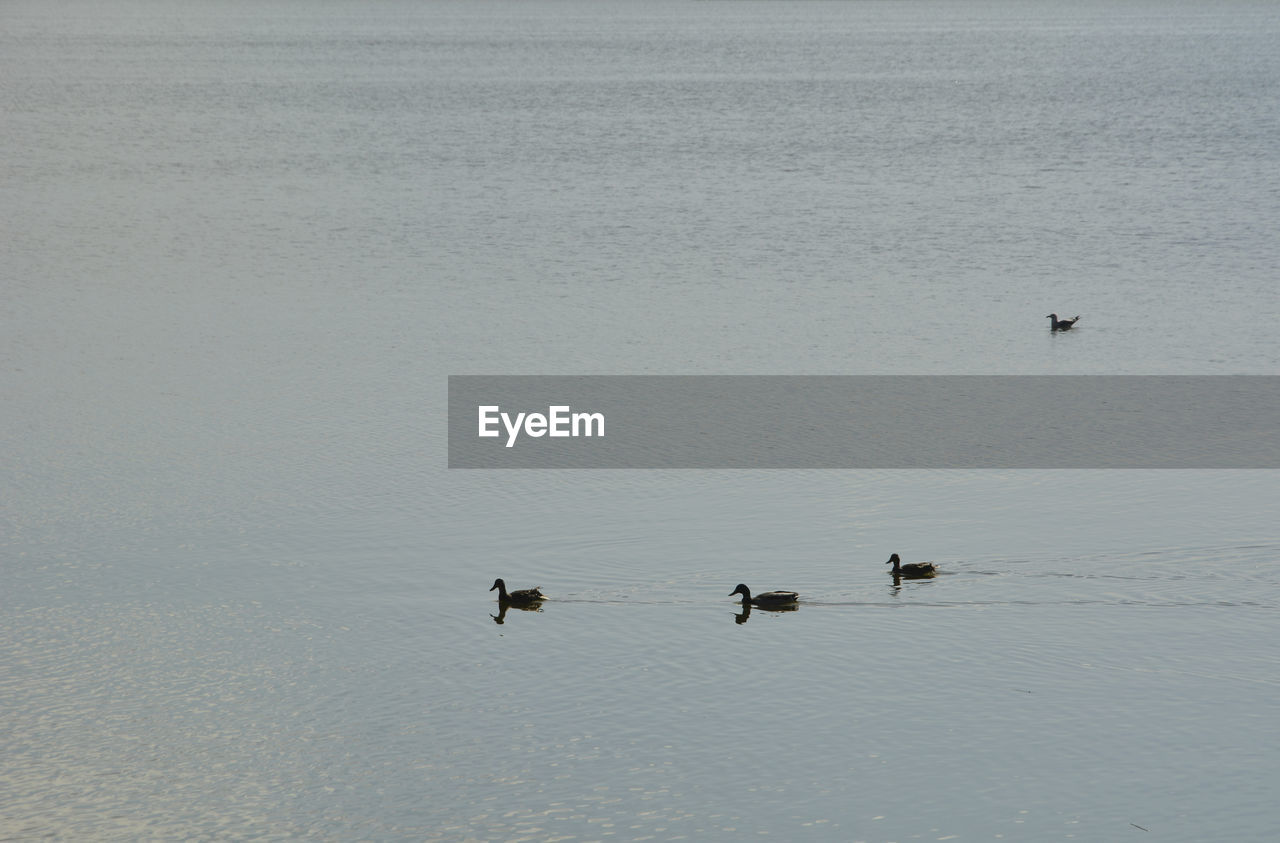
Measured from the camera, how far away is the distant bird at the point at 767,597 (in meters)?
26.5

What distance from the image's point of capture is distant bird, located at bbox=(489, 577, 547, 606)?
26.8 m

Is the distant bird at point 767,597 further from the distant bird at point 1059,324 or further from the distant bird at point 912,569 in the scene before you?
the distant bird at point 1059,324

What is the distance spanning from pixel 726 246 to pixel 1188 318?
61.1ft

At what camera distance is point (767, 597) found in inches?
1045

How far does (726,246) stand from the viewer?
203ft

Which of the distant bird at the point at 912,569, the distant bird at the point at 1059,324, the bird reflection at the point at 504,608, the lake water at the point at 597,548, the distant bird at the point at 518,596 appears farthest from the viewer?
the distant bird at the point at 1059,324

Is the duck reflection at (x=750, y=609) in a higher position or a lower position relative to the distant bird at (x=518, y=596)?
lower

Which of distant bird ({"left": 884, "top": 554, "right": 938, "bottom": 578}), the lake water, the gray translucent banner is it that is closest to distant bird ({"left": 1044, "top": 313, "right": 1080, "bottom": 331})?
the lake water

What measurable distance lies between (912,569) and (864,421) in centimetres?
1055

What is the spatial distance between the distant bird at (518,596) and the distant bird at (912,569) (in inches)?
236

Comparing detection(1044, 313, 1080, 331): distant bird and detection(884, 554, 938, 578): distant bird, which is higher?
detection(1044, 313, 1080, 331): distant bird

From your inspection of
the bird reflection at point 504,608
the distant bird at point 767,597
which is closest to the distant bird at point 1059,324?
the distant bird at point 767,597

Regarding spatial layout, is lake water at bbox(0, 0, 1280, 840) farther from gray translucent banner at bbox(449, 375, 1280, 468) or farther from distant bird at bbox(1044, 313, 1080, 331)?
gray translucent banner at bbox(449, 375, 1280, 468)

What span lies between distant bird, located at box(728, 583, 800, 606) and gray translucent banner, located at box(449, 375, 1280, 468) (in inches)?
329
